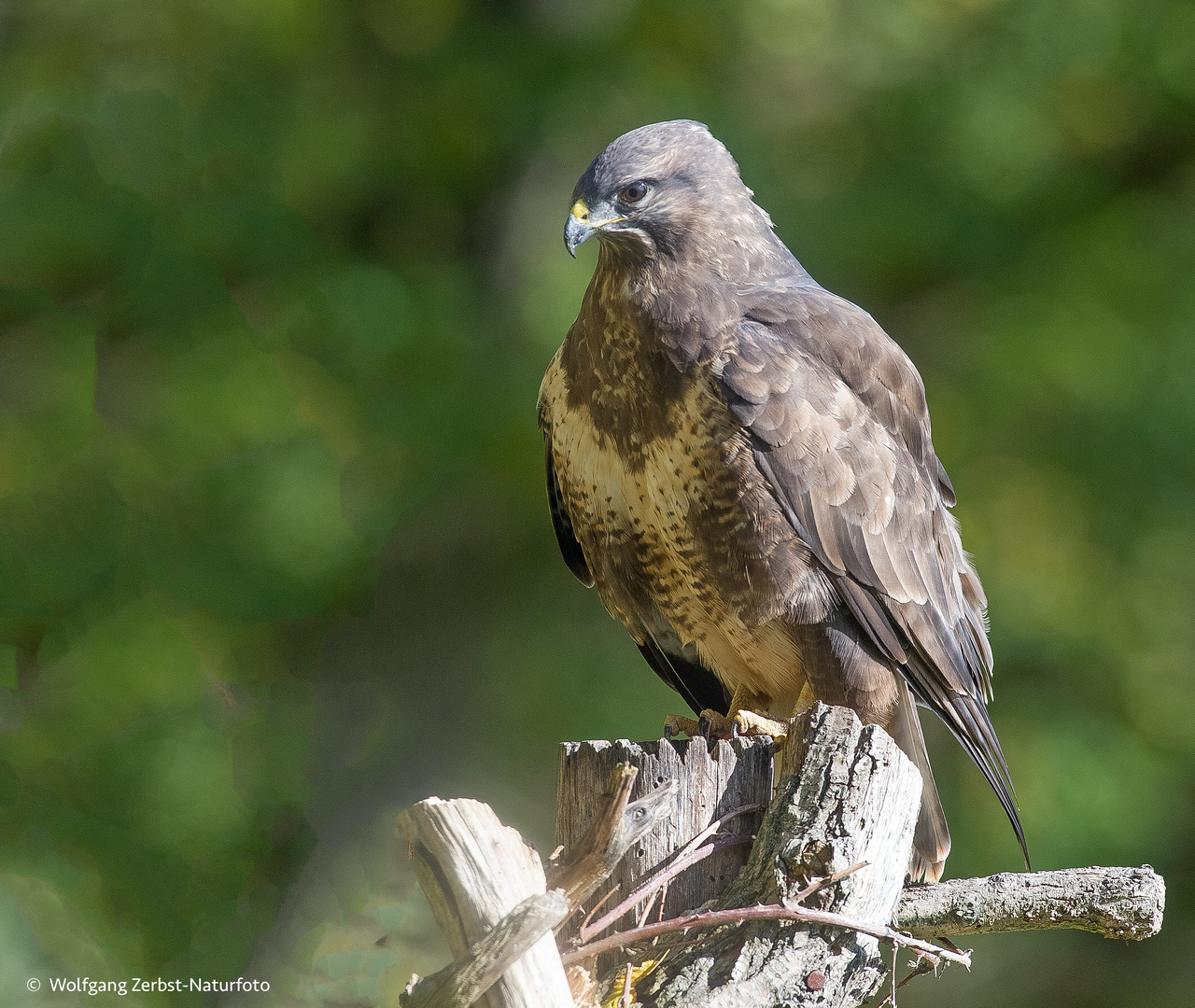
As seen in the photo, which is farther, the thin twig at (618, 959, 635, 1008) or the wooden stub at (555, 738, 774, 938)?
the wooden stub at (555, 738, 774, 938)

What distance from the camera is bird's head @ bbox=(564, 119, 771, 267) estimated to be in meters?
2.58

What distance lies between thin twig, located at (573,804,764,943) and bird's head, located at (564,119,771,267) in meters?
1.28

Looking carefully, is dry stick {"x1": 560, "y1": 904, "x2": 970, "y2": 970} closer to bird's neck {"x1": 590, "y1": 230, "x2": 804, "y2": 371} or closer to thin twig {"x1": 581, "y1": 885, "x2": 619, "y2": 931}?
thin twig {"x1": 581, "y1": 885, "x2": 619, "y2": 931}

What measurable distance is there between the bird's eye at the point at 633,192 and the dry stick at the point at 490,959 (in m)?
1.67

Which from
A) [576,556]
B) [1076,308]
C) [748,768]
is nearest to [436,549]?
[576,556]

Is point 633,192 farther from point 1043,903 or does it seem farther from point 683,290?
point 1043,903

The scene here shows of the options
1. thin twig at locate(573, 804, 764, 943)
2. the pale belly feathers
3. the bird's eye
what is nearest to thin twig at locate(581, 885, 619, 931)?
thin twig at locate(573, 804, 764, 943)

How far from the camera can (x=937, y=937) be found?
2.03 meters

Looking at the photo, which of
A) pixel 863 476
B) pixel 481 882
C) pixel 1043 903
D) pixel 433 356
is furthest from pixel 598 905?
pixel 433 356

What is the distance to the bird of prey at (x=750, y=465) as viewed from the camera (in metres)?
2.49

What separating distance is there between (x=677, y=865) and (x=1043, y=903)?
63 cm

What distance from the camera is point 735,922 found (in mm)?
1696

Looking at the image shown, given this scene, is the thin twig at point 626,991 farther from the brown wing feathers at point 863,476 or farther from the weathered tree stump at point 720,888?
the brown wing feathers at point 863,476

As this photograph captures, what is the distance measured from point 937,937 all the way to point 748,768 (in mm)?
503
